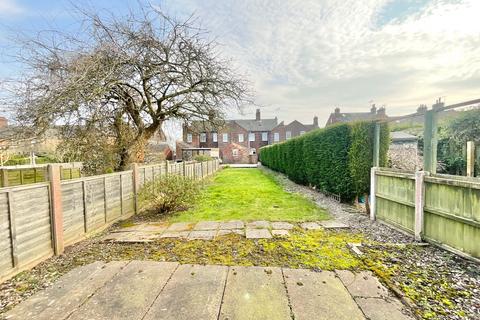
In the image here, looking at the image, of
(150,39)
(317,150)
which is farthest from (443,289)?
(150,39)

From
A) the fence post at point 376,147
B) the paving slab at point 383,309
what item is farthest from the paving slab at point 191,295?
the fence post at point 376,147

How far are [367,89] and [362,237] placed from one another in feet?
32.3

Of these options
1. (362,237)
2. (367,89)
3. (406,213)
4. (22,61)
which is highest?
(367,89)

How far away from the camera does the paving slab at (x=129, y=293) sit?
2.24 meters

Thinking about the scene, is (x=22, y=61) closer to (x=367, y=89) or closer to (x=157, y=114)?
(x=157, y=114)

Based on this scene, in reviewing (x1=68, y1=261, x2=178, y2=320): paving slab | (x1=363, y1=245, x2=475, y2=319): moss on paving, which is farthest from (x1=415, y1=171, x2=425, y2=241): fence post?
(x1=68, y1=261, x2=178, y2=320): paving slab

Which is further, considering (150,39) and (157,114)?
(157,114)

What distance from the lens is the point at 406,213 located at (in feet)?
14.7

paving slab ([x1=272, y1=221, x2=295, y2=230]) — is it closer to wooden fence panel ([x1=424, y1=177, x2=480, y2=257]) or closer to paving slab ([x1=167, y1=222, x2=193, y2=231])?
paving slab ([x1=167, y1=222, x2=193, y2=231])

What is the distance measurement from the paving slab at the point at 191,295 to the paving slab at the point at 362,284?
152 cm

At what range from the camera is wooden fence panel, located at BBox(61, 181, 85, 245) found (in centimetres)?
398

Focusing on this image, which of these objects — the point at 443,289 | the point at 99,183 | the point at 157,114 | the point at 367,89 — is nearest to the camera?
the point at 443,289

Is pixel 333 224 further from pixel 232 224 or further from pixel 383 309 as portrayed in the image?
pixel 383 309

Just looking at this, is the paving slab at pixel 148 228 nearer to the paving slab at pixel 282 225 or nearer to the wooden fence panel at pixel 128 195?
the wooden fence panel at pixel 128 195
